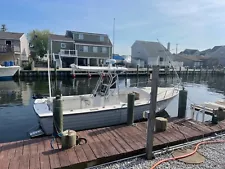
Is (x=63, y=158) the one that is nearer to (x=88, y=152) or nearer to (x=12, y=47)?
(x=88, y=152)

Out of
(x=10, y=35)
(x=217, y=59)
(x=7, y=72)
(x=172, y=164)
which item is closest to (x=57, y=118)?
(x=172, y=164)

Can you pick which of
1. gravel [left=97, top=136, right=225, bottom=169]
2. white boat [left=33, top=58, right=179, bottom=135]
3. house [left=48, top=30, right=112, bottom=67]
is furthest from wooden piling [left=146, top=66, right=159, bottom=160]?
house [left=48, top=30, right=112, bottom=67]

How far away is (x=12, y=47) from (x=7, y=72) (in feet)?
19.0

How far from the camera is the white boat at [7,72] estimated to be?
22484 mm

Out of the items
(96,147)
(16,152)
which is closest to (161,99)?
(96,147)

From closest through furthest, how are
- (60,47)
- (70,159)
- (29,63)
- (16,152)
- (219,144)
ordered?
(70,159)
(16,152)
(219,144)
(29,63)
(60,47)

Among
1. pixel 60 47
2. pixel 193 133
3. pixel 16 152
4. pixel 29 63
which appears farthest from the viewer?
pixel 60 47

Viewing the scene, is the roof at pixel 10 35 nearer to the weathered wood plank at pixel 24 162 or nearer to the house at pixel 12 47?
the house at pixel 12 47

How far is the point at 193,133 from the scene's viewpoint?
535cm

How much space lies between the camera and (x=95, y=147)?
433 cm

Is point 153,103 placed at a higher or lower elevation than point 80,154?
higher

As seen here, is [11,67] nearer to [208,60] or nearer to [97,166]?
[97,166]

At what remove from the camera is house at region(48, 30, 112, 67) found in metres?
31.5

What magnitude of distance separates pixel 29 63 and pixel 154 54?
2748cm
